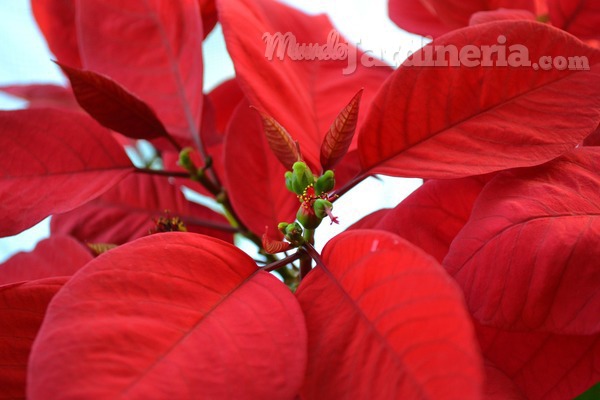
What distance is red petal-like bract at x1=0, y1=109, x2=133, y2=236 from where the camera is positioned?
14.7 inches

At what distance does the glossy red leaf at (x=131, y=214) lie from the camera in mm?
505

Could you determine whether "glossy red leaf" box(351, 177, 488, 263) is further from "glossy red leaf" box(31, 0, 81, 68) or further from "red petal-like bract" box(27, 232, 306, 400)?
"glossy red leaf" box(31, 0, 81, 68)

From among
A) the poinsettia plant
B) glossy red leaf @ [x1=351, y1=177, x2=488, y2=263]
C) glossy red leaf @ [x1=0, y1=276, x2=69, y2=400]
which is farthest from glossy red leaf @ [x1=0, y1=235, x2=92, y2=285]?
glossy red leaf @ [x1=351, y1=177, x2=488, y2=263]

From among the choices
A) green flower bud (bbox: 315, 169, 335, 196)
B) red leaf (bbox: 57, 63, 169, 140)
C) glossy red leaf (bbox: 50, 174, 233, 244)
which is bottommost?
glossy red leaf (bbox: 50, 174, 233, 244)

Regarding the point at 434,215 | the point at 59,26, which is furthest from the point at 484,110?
the point at 59,26

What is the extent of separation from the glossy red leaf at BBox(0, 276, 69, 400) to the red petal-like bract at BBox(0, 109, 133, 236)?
78 mm

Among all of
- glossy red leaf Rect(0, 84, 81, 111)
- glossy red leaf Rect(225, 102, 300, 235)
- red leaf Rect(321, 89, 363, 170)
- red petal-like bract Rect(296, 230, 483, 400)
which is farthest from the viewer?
glossy red leaf Rect(0, 84, 81, 111)

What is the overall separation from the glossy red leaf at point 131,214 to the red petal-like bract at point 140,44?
0.09 m

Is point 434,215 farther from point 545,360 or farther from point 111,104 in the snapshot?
point 111,104

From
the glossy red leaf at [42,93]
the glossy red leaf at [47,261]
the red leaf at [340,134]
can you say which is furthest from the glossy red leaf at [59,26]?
the red leaf at [340,134]

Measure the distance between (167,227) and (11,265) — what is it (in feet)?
0.42

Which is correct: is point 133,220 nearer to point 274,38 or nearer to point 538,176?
point 274,38

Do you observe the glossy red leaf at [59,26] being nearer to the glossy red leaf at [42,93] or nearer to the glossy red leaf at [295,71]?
the glossy red leaf at [42,93]

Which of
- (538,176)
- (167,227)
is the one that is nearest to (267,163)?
(167,227)
